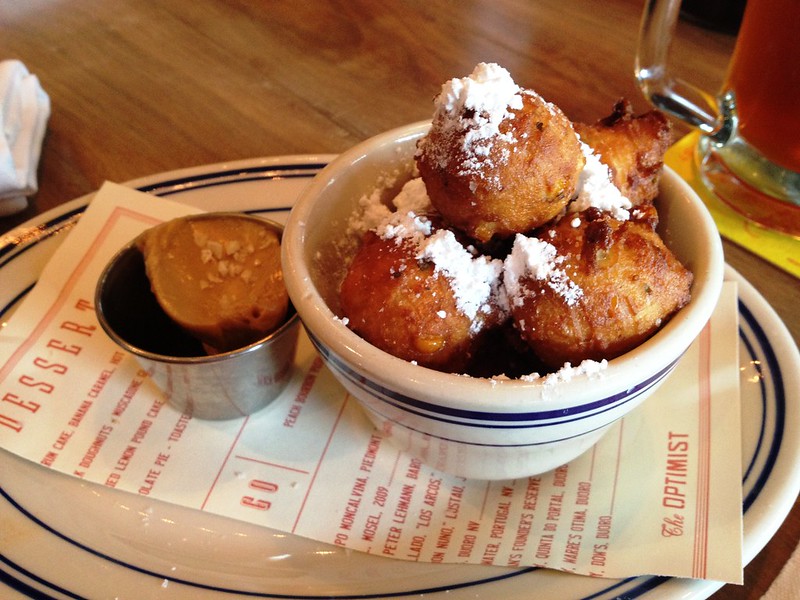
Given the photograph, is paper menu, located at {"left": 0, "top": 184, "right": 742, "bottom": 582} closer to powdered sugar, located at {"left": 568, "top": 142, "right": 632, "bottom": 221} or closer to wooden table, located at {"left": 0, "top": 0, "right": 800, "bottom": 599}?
powdered sugar, located at {"left": 568, "top": 142, "right": 632, "bottom": 221}

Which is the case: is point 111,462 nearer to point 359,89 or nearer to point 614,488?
point 614,488

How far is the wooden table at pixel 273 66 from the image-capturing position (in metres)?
1.08

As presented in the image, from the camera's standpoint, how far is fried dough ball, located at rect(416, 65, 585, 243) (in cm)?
50

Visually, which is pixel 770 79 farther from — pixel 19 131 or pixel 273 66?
pixel 19 131

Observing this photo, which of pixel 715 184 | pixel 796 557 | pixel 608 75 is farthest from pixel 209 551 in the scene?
pixel 608 75

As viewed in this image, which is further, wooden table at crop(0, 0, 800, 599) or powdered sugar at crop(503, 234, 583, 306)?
wooden table at crop(0, 0, 800, 599)

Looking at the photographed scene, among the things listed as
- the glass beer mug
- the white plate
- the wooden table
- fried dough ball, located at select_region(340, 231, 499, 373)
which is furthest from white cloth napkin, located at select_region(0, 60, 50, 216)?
the glass beer mug

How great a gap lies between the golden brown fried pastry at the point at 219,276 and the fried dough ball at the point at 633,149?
1.14 ft

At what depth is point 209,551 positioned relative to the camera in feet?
1.93

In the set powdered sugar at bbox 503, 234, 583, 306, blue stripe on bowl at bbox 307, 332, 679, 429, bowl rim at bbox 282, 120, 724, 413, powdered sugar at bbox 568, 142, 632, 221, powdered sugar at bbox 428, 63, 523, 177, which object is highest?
powdered sugar at bbox 428, 63, 523, 177

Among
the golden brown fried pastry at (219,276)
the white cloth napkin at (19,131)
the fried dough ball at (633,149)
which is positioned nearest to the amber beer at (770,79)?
the fried dough ball at (633,149)

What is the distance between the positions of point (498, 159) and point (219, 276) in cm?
37

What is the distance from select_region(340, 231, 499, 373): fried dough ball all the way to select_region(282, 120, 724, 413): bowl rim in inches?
0.9

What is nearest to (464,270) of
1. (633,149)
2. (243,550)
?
(633,149)
